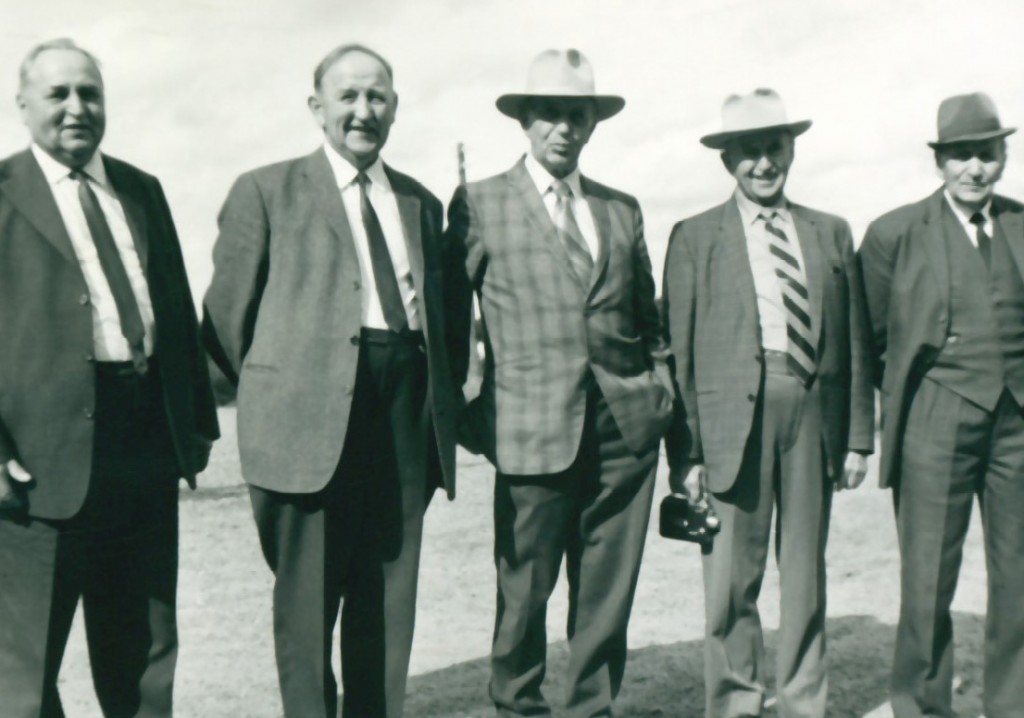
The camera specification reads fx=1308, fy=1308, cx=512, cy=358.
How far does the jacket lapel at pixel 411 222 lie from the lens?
4.32m

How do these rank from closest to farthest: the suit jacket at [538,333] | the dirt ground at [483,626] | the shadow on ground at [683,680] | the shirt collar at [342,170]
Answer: the shirt collar at [342,170] < the suit jacket at [538,333] < the shadow on ground at [683,680] < the dirt ground at [483,626]

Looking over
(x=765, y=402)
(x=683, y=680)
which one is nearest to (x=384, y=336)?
(x=765, y=402)

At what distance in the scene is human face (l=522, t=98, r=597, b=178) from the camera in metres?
4.76

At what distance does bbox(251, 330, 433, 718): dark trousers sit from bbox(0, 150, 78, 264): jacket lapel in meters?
0.99

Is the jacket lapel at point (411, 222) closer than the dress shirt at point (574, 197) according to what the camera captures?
Yes

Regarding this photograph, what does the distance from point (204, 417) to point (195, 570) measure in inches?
214

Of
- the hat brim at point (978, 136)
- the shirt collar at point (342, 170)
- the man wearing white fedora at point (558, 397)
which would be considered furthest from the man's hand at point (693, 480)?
the shirt collar at point (342, 170)

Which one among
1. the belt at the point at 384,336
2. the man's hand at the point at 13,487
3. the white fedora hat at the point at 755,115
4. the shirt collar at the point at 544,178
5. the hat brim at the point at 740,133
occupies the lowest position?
the man's hand at the point at 13,487

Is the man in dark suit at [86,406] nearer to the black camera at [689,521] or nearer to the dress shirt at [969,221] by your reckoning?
the black camera at [689,521]

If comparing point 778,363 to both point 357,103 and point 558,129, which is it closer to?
point 558,129

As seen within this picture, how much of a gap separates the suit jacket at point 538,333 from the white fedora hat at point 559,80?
0.26 m

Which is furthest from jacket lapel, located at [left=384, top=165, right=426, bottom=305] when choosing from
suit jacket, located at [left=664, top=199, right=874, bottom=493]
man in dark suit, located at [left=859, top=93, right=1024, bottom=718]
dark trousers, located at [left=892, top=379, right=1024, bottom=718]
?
dark trousers, located at [left=892, top=379, right=1024, bottom=718]

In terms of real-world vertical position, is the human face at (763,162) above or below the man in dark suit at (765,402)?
above

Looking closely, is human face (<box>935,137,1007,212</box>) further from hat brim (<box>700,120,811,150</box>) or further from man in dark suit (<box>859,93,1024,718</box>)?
hat brim (<box>700,120,811,150</box>)
